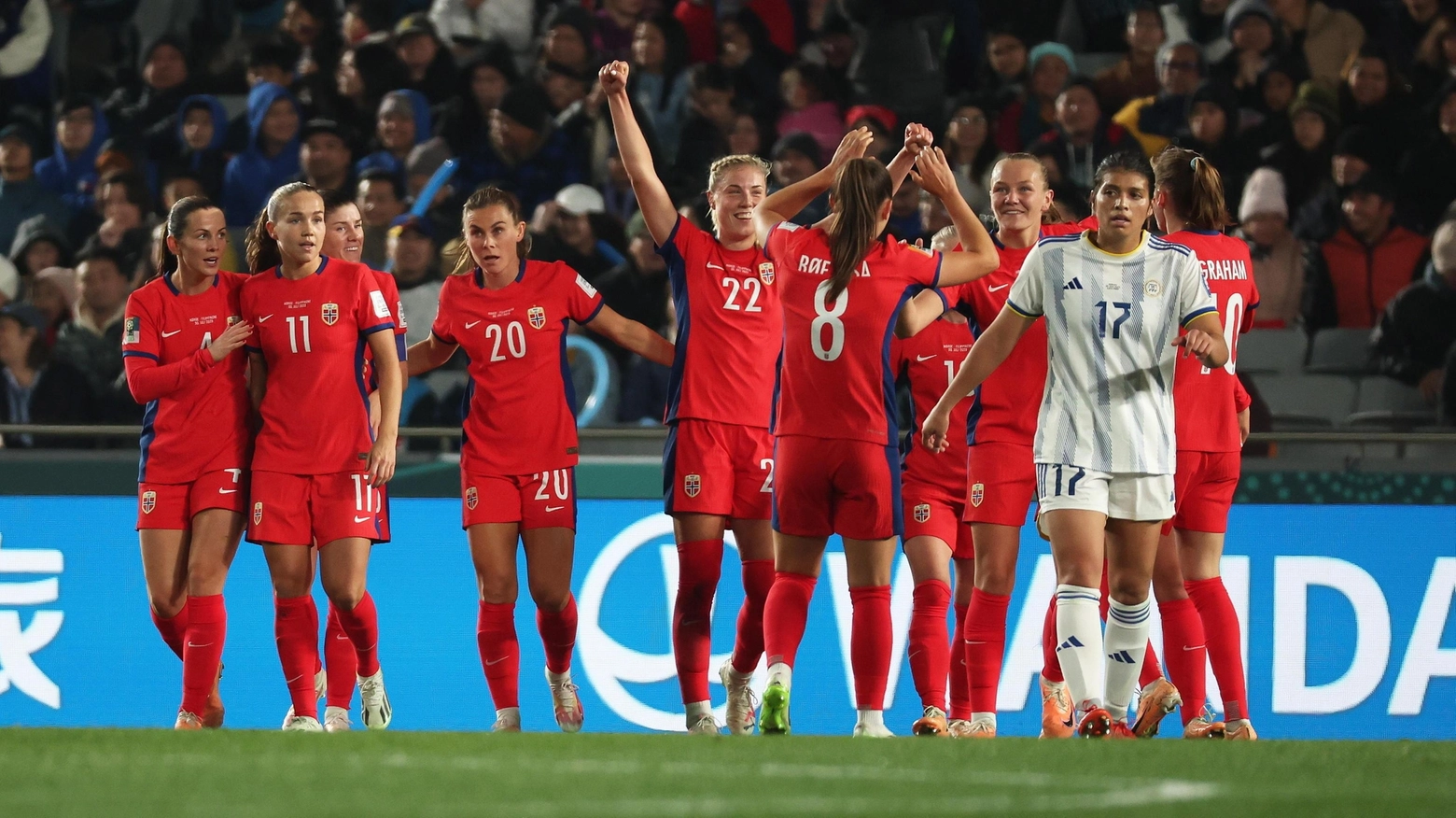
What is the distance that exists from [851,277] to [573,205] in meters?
4.92

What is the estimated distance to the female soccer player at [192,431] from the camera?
275 inches

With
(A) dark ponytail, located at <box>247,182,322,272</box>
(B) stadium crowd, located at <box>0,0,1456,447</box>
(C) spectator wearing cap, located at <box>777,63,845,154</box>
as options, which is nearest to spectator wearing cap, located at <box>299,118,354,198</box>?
(B) stadium crowd, located at <box>0,0,1456,447</box>

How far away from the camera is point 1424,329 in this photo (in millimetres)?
9750

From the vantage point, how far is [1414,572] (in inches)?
324

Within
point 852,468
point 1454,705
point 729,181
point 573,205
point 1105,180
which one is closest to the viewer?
point 1105,180

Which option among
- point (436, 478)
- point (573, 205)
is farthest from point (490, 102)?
point (436, 478)

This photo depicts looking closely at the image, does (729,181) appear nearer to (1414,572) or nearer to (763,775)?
(763,775)

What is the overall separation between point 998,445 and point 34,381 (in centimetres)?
591

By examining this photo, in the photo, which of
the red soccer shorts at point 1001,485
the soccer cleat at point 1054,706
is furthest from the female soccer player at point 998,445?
the soccer cleat at point 1054,706

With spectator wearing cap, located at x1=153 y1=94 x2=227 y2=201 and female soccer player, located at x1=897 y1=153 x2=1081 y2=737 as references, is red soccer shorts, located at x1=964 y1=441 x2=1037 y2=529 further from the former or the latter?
spectator wearing cap, located at x1=153 y1=94 x2=227 y2=201

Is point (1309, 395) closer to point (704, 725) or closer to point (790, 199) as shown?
point (790, 199)

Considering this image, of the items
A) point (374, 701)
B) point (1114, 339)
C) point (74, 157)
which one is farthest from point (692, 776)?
point (74, 157)

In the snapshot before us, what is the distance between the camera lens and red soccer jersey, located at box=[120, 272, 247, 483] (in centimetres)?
701

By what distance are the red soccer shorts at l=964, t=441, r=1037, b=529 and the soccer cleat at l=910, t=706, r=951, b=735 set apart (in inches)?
28.3
